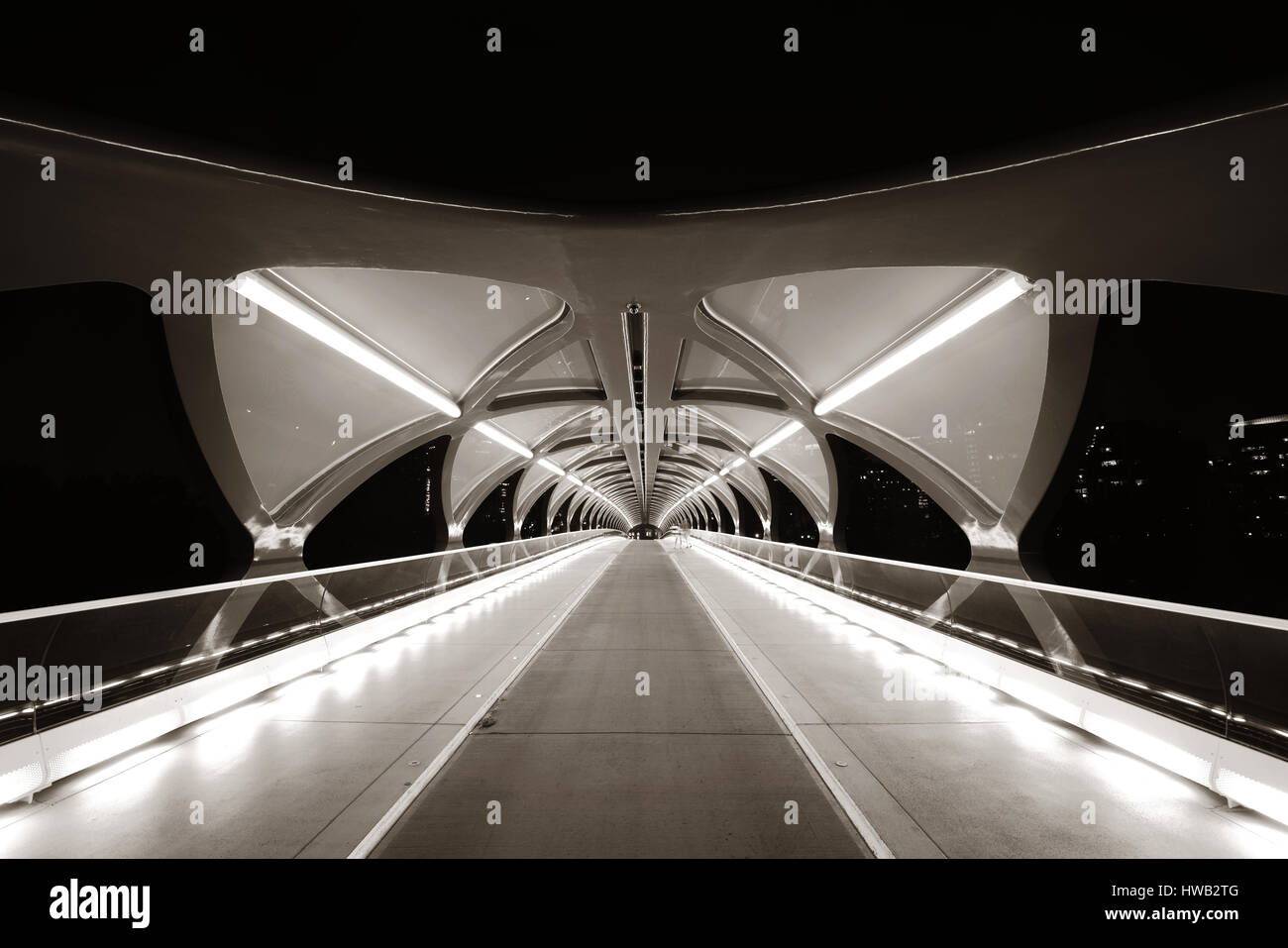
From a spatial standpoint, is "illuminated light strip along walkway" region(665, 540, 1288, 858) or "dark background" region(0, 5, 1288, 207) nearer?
"illuminated light strip along walkway" region(665, 540, 1288, 858)

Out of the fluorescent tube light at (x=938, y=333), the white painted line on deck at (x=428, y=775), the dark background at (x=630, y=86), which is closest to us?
the white painted line on deck at (x=428, y=775)

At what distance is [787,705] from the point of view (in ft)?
17.1

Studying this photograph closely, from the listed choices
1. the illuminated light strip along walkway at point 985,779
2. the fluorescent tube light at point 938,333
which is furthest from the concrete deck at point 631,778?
the fluorescent tube light at point 938,333

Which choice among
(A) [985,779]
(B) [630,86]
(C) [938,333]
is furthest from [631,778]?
(C) [938,333]

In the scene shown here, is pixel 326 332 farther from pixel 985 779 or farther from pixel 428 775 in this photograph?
pixel 985 779

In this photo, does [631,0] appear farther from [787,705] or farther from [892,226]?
[787,705]

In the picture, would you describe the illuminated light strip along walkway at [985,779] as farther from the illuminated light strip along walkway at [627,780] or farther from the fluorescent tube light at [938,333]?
the fluorescent tube light at [938,333]

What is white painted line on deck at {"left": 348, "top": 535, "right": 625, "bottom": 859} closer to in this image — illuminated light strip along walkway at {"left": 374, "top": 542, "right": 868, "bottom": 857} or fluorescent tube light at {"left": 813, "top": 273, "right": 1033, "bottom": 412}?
illuminated light strip along walkway at {"left": 374, "top": 542, "right": 868, "bottom": 857}

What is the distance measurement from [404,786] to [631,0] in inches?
214

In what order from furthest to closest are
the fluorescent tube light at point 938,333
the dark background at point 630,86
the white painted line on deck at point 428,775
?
the fluorescent tube light at point 938,333, the dark background at point 630,86, the white painted line on deck at point 428,775

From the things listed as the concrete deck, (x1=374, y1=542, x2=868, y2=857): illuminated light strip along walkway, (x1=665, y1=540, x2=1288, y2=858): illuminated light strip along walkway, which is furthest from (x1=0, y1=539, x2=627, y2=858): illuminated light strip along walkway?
(x1=665, y1=540, x2=1288, y2=858): illuminated light strip along walkway

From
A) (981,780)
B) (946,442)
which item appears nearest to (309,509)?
(981,780)

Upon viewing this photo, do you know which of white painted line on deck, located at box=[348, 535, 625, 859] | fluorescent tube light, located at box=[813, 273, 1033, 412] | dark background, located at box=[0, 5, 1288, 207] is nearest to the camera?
white painted line on deck, located at box=[348, 535, 625, 859]

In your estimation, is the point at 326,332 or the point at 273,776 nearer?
the point at 273,776
